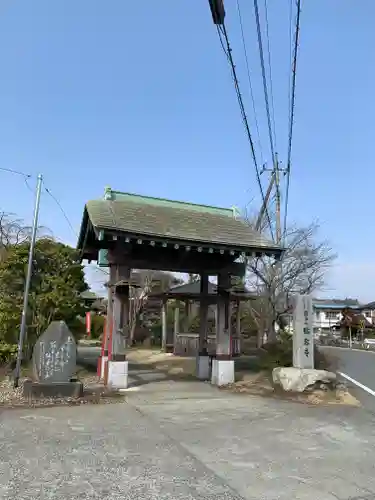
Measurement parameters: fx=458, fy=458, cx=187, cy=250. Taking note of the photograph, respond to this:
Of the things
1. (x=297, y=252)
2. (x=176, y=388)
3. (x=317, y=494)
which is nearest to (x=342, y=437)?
(x=317, y=494)

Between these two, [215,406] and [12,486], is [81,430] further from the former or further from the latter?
[215,406]

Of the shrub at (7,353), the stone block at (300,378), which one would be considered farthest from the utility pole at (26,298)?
the stone block at (300,378)

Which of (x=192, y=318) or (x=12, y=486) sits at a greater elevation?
(x=192, y=318)

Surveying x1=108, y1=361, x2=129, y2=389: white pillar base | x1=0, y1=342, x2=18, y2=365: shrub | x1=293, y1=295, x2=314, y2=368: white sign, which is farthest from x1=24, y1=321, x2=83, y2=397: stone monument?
x1=293, y1=295, x2=314, y2=368: white sign

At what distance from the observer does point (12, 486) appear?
4.68 meters

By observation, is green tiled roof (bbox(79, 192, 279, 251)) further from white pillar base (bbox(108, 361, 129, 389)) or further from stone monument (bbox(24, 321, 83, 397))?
white pillar base (bbox(108, 361, 129, 389))

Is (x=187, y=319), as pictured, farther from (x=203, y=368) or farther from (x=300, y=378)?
(x=300, y=378)

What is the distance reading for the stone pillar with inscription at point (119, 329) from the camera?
464 inches

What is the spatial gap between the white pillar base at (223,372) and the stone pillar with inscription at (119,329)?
269cm

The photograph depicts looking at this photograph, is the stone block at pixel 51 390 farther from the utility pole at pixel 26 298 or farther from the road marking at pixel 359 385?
the road marking at pixel 359 385

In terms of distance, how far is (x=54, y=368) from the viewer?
10.0 metres

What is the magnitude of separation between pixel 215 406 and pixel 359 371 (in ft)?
41.4

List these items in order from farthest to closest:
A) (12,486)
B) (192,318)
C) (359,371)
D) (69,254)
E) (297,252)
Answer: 1. (192,318)
2. (297,252)
3. (359,371)
4. (69,254)
5. (12,486)

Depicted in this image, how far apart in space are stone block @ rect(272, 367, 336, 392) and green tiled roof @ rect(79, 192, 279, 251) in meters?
3.39
